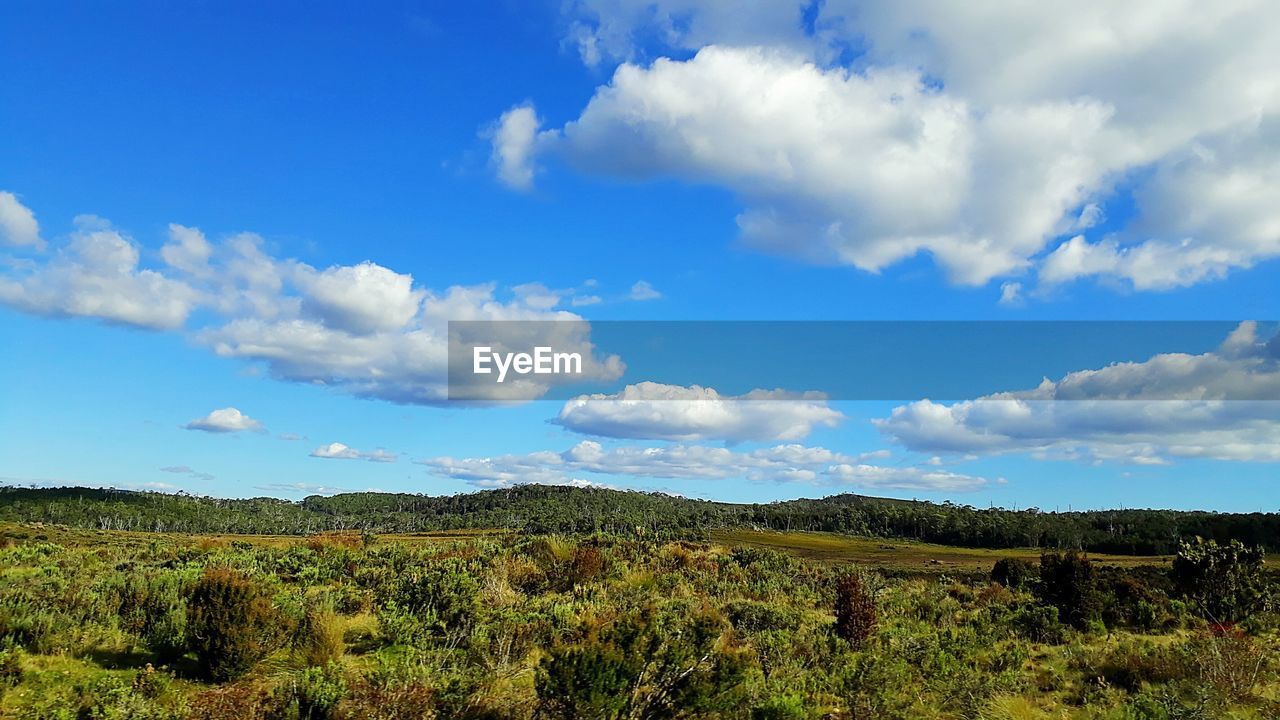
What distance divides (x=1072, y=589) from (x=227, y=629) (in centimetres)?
2328

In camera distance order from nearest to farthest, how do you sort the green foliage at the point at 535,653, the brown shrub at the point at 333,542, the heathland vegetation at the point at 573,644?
the green foliage at the point at 535,653
the heathland vegetation at the point at 573,644
the brown shrub at the point at 333,542

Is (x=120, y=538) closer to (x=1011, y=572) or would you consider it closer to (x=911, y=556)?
(x=1011, y=572)

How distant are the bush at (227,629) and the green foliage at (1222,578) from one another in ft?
84.7

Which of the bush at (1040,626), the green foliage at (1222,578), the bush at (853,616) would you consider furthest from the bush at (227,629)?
the green foliage at (1222,578)

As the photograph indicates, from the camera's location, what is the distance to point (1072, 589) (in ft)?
71.6

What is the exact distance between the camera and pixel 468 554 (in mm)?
24734

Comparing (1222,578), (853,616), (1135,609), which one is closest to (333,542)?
(853,616)

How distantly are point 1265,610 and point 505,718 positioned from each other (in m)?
24.0

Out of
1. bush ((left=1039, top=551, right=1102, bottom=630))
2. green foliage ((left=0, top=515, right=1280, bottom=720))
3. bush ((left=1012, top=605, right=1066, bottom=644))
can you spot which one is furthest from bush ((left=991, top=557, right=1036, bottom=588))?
bush ((left=1012, top=605, right=1066, bottom=644))

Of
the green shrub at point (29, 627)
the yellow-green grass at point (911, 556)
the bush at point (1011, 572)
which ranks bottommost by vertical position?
the yellow-green grass at point (911, 556)

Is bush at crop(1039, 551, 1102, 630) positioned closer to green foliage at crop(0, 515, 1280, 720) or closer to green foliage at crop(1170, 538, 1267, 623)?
green foliage at crop(0, 515, 1280, 720)

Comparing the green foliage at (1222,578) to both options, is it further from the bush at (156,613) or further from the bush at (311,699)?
the bush at (156,613)

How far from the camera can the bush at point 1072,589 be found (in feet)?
69.1

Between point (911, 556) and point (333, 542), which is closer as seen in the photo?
point (333, 542)
